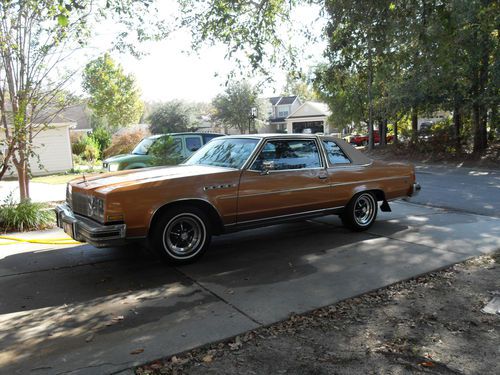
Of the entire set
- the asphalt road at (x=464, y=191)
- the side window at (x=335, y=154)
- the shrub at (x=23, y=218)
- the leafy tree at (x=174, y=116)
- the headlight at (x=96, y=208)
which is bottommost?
the asphalt road at (x=464, y=191)

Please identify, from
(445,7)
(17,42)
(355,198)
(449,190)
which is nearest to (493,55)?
(449,190)

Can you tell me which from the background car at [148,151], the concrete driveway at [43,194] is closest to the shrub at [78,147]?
the concrete driveway at [43,194]

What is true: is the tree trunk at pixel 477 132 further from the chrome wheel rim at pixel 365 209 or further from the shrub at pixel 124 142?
the shrub at pixel 124 142

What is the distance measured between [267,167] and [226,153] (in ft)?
2.67

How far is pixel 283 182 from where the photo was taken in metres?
6.05

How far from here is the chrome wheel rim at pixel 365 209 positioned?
713cm

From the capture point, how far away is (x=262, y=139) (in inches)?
240

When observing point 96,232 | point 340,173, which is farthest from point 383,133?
point 96,232

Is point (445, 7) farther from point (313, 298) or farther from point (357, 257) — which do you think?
point (313, 298)

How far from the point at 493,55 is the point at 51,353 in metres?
19.7

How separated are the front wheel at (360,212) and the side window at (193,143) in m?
5.98

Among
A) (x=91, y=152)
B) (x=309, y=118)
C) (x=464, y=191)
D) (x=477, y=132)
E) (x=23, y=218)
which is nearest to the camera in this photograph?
(x=23, y=218)

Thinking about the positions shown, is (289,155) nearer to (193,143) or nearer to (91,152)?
(193,143)

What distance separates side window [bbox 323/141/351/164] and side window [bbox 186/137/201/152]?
583 cm
